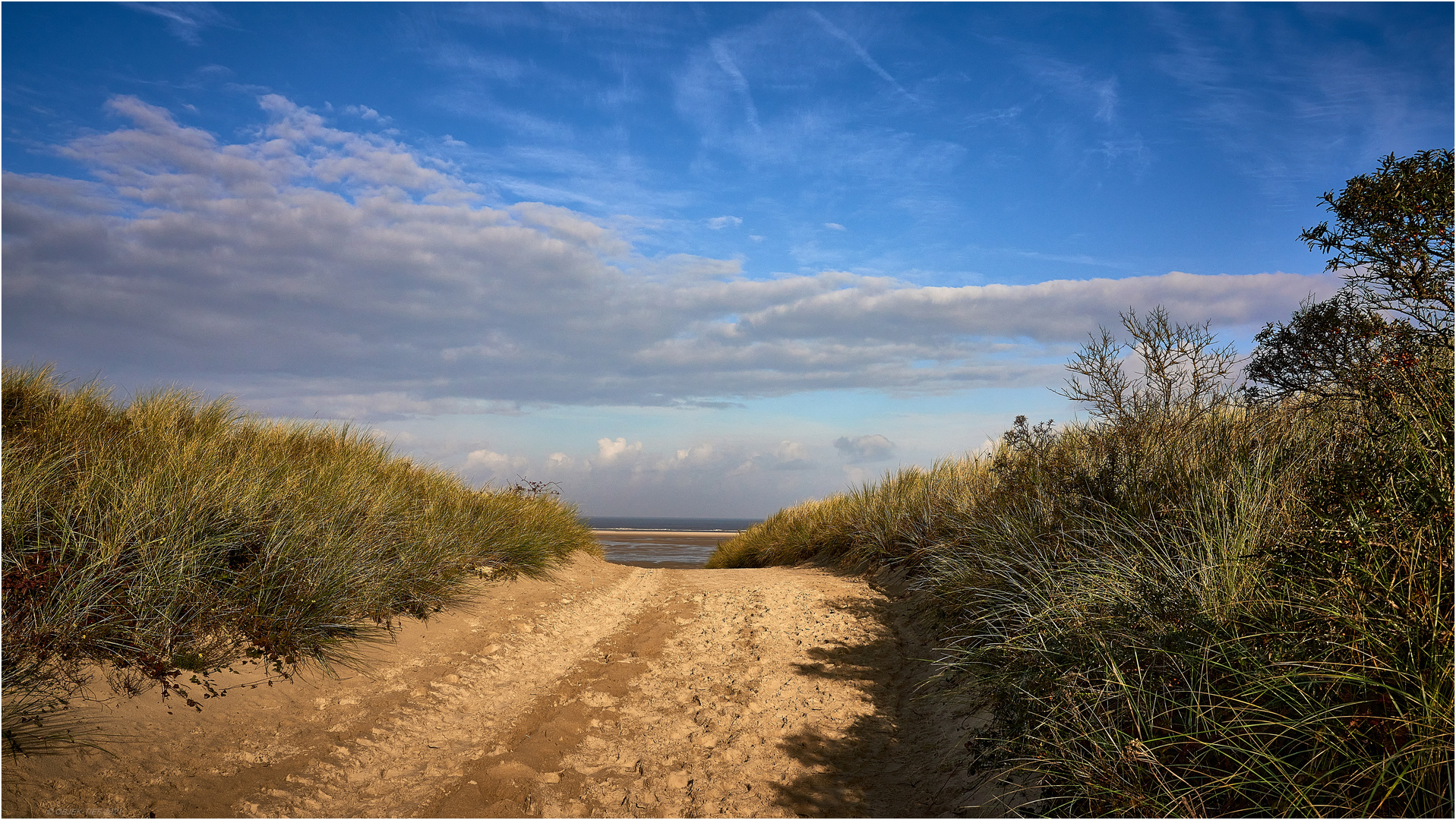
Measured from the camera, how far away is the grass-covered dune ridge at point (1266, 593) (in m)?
2.74

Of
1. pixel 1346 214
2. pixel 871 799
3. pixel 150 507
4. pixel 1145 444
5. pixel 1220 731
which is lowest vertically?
pixel 871 799

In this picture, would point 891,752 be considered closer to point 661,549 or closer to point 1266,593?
point 1266,593

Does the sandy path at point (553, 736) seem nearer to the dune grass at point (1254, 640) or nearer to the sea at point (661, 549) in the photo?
the dune grass at point (1254, 640)

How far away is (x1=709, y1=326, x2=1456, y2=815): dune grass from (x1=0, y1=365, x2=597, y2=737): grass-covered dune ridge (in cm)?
503

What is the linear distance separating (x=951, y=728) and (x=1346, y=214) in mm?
4761

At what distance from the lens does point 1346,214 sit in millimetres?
5207

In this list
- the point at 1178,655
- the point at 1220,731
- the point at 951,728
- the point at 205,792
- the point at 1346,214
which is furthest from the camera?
the point at 1346,214

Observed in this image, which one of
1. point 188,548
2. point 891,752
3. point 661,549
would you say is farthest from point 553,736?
point 661,549

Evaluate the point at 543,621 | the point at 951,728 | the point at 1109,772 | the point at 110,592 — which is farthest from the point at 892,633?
the point at 110,592

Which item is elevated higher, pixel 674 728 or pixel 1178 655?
pixel 1178 655

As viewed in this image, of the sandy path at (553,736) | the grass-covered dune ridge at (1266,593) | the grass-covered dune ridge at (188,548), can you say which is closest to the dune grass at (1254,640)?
the grass-covered dune ridge at (1266,593)

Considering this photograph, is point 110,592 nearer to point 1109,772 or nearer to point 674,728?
point 674,728

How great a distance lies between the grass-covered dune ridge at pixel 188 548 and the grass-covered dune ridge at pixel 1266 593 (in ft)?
16.4

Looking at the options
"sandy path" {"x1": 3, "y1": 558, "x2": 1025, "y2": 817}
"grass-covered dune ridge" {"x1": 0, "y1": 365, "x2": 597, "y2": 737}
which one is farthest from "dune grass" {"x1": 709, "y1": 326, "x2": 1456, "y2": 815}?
"grass-covered dune ridge" {"x1": 0, "y1": 365, "x2": 597, "y2": 737}
